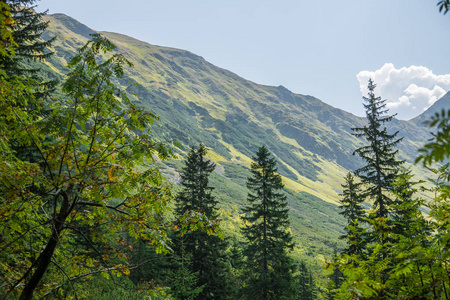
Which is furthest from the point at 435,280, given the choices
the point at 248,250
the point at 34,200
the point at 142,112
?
the point at 248,250

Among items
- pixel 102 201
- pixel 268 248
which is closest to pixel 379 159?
pixel 268 248

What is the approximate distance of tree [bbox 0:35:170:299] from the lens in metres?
3.25

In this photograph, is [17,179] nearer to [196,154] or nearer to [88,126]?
[88,126]

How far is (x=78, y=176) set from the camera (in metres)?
3.23

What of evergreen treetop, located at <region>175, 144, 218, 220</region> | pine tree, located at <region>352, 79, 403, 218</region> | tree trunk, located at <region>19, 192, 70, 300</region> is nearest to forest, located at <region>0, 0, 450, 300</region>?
tree trunk, located at <region>19, 192, 70, 300</region>

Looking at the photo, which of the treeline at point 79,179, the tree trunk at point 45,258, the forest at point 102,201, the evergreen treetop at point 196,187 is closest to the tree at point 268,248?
the evergreen treetop at point 196,187

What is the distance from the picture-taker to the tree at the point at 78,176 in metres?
3.25

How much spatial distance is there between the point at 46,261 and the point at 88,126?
6.96 feet

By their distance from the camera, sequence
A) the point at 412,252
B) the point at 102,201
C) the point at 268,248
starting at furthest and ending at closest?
the point at 268,248
the point at 102,201
the point at 412,252

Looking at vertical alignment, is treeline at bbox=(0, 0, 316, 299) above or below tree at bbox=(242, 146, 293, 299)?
above

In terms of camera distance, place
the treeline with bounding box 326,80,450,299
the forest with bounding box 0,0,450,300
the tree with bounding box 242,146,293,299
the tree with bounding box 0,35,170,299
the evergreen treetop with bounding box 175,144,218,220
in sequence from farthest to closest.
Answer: the evergreen treetop with bounding box 175,144,218,220, the tree with bounding box 242,146,293,299, the tree with bounding box 0,35,170,299, the forest with bounding box 0,0,450,300, the treeline with bounding box 326,80,450,299

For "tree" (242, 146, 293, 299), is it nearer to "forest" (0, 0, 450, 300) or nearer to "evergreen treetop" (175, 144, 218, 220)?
"evergreen treetop" (175, 144, 218, 220)

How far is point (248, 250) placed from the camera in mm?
21656

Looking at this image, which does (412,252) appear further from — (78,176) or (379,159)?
(379,159)
